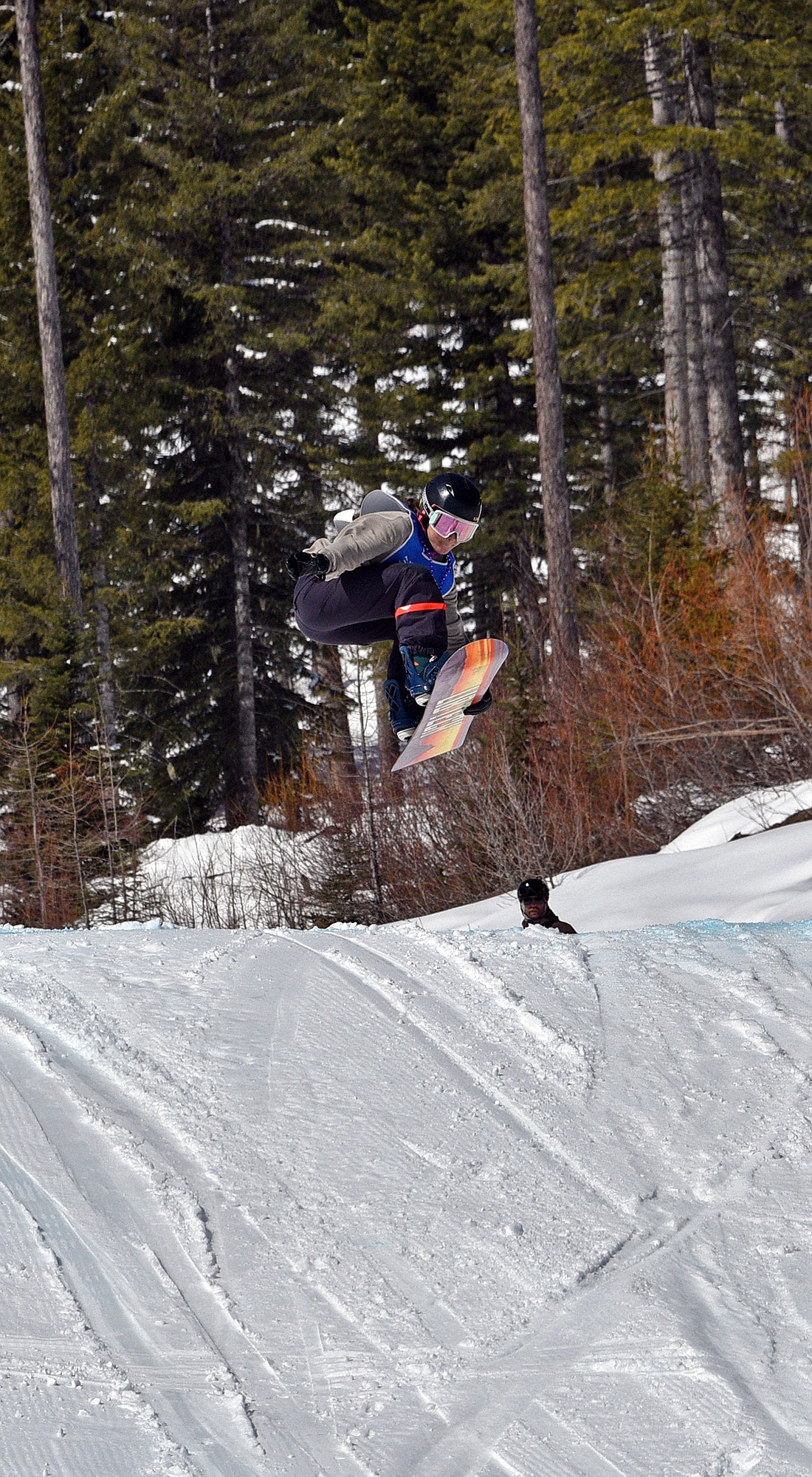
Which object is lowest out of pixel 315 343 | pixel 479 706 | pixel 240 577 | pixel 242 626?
pixel 479 706

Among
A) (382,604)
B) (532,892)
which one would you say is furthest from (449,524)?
(532,892)

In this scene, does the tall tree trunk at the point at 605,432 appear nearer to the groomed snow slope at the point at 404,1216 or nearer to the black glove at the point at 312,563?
the black glove at the point at 312,563

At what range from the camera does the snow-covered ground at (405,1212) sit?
3.45 meters

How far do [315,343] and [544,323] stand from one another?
749 centimetres

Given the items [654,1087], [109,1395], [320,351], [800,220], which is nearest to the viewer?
[109,1395]

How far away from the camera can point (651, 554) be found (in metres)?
14.2

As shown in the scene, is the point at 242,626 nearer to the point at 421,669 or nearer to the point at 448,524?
the point at 421,669

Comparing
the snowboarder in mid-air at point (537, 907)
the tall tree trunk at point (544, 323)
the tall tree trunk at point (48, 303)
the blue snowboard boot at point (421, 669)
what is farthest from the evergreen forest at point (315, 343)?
the blue snowboard boot at point (421, 669)

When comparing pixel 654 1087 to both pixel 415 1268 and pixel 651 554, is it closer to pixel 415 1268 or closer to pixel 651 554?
pixel 415 1268

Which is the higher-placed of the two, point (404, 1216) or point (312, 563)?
point (312, 563)

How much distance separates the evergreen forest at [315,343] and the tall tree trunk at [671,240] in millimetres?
64

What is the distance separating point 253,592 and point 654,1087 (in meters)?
17.4

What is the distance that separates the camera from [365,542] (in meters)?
6.61

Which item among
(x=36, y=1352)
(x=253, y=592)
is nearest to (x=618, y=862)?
(x=36, y=1352)
